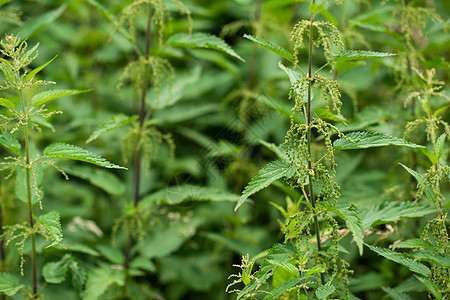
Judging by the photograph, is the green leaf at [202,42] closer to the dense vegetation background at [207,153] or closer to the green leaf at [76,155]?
the dense vegetation background at [207,153]

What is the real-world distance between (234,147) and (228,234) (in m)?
0.64

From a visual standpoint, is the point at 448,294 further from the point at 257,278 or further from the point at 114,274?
the point at 114,274

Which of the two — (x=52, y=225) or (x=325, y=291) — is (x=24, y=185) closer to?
(x=52, y=225)

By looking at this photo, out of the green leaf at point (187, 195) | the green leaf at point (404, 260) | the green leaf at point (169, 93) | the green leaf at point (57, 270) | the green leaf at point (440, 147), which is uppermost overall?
the green leaf at point (169, 93)

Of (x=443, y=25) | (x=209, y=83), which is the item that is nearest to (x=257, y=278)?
(x=443, y=25)

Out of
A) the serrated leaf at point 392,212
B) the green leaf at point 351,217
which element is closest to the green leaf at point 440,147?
the serrated leaf at point 392,212

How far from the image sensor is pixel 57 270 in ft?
6.57

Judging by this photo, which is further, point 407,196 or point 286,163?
point 407,196

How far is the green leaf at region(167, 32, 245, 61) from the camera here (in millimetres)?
1987

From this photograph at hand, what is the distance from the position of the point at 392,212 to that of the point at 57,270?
5.35 ft

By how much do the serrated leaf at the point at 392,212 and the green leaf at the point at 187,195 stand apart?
0.66m

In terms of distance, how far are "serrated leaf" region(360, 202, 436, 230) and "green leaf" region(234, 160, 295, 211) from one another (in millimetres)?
488

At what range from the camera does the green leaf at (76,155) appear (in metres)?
1.55

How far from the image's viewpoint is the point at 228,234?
276 centimetres
